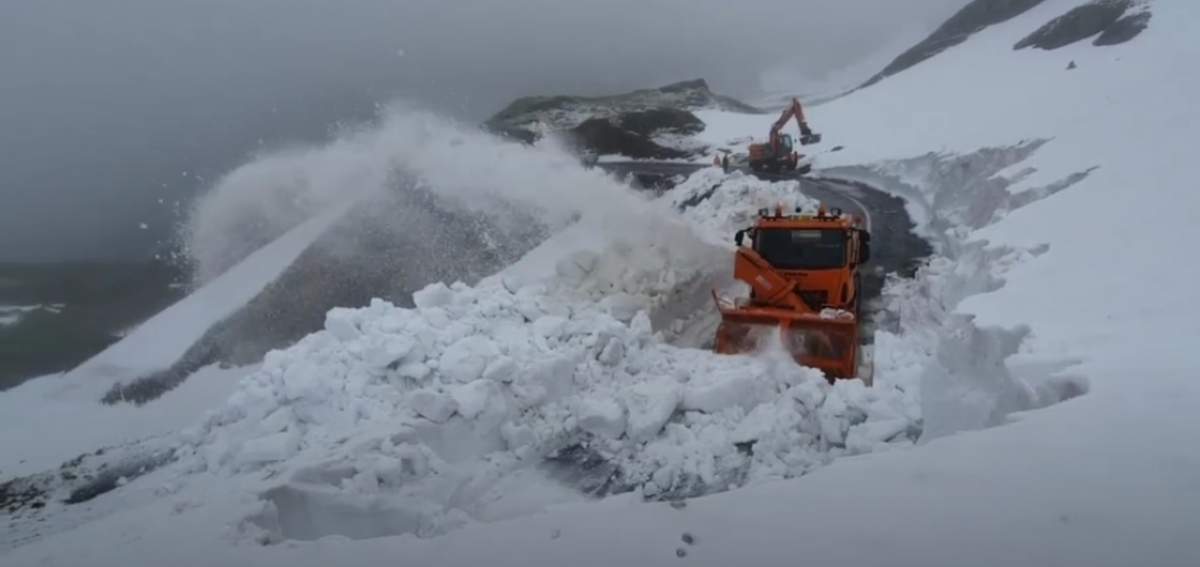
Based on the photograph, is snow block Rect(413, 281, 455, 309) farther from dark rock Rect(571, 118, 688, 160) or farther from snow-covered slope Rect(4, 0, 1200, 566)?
dark rock Rect(571, 118, 688, 160)

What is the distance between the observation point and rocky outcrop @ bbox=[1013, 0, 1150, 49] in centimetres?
2712

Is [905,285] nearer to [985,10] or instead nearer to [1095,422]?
[1095,422]

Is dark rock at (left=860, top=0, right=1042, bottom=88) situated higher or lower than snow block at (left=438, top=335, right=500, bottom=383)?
higher

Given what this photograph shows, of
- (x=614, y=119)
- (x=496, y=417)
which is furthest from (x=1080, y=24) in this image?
(x=496, y=417)

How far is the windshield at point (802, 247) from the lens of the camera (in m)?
8.84

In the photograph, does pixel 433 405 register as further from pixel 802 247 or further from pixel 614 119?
pixel 614 119

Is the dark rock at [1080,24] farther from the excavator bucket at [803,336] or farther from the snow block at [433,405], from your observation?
the snow block at [433,405]

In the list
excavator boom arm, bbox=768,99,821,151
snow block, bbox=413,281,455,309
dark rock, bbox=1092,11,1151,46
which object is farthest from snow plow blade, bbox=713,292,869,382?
dark rock, bbox=1092,11,1151,46

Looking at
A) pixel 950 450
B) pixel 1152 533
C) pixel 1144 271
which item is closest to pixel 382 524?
pixel 950 450

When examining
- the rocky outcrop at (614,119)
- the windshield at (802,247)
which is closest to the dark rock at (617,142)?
the rocky outcrop at (614,119)

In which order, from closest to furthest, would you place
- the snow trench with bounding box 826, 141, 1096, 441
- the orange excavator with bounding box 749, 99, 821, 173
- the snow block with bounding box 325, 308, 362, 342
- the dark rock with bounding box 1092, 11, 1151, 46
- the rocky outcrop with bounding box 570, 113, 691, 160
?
the snow trench with bounding box 826, 141, 1096, 441
the snow block with bounding box 325, 308, 362, 342
the orange excavator with bounding box 749, 99, 821, 173
the dark rock with bounding box 1092, 11, 1151, 46
the rocky outcrop with bounding box 570, 113, 691, 160

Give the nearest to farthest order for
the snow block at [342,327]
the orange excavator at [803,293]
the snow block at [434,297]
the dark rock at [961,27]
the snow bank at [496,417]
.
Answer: the snow bank at [496,417], the snow block at [342,327], the orange excavator at [803,293], the snow block at [434,297], the dark rock at [961,27]

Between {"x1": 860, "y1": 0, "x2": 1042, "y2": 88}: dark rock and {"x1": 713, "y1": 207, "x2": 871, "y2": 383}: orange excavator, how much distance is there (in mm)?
40916

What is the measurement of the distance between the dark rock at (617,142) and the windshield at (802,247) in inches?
899
